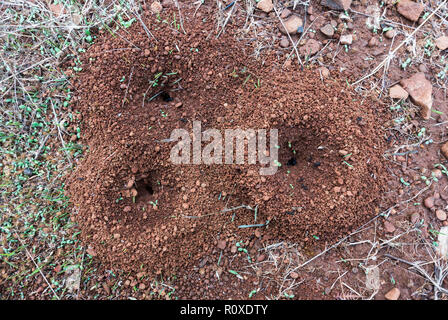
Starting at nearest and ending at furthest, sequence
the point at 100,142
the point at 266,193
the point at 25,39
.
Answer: the point at 266,193
the point at 100,142
the point at 25,39

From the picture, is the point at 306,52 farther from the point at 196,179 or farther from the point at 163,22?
the point at 196,179

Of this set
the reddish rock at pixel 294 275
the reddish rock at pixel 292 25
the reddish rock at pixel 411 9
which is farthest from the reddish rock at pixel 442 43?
the reddish rock at pixel 294 275

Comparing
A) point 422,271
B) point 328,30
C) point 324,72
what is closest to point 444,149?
point 422,271

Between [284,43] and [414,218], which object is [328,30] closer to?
[284,43]

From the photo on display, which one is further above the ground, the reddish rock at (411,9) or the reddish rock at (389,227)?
the reddish rock at (411,9)

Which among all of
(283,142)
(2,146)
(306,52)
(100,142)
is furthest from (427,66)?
(2,146)

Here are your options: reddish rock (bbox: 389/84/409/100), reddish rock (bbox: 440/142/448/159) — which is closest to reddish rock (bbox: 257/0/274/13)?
reddish rock (bbox: 389/84/409/100)

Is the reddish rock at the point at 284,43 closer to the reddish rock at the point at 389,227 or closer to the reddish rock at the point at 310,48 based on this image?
the reddish rock at the point at 310,48
